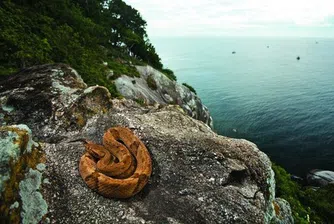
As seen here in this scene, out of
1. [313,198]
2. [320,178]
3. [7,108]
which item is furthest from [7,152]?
[320,178]

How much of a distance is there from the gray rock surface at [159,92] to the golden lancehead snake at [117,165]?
2146 cm

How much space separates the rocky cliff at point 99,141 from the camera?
779cm

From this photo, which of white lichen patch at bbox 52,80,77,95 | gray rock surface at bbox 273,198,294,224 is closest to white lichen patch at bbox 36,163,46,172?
white lichen patch at bbox 52,80,77,95

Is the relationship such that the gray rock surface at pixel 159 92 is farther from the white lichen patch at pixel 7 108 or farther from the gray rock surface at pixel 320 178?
the gray rock surface at pixel 320 178

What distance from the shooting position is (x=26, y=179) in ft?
25.6

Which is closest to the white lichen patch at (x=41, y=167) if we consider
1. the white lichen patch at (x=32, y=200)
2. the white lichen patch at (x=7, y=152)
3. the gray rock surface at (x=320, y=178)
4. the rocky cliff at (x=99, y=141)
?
the rocky cliff at (x=99, y=141)

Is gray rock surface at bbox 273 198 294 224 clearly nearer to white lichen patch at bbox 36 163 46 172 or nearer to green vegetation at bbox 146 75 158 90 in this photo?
white lichen patch at bbox 36 163 46 172

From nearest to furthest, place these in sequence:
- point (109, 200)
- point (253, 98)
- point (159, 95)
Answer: point (109, 200), point (159, 95), point (253, 98)

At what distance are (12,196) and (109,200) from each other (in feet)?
9.39

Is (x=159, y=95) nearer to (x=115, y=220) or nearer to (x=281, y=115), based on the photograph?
(x=115, y=220)

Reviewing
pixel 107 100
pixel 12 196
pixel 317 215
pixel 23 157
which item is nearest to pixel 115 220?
pixel 12 196

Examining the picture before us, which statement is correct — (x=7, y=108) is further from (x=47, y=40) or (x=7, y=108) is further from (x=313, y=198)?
(x=313, y=198)

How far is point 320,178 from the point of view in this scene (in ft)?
134

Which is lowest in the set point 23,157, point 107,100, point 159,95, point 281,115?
point 281,115
